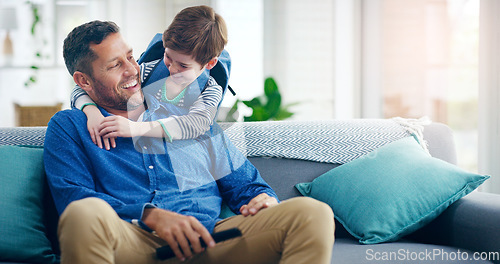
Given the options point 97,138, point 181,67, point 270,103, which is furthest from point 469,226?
point 270,103

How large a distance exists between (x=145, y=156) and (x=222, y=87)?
0.40m

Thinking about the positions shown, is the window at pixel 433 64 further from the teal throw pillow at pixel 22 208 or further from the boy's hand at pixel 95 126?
the teal throw pillow at pixel 22 208

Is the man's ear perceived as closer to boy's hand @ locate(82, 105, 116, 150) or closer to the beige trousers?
boy's hand @ locate(82, 105, 116, 150)

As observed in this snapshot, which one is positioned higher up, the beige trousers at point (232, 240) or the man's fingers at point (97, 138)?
the man's fingers at point (97, 138)

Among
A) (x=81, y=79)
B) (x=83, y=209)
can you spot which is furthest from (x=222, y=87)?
(x=83, y=209)

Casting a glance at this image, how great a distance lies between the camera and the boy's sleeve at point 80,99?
4.94ft

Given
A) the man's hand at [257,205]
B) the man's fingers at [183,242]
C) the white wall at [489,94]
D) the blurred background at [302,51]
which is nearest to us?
the man's fingers at [183,242]

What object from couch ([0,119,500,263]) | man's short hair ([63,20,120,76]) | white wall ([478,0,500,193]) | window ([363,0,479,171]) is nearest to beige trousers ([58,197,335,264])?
couch ([0,119,500,263])

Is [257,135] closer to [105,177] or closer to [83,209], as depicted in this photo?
[105,177]

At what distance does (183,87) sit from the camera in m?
1.55

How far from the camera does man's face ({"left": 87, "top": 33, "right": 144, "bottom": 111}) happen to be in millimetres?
1504

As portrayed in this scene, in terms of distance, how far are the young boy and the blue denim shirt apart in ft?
0.10

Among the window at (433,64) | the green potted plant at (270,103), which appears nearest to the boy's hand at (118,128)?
the green potted plant at (270,103)

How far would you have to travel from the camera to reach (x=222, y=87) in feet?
5.53
